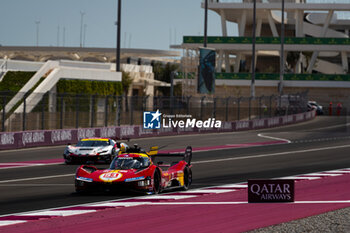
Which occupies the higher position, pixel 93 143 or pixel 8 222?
pixel 8 222

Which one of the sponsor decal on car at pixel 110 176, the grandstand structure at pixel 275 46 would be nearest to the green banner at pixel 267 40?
the grandstand structure at pixel 275 46

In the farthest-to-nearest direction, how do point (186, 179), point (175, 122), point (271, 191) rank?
point (175, 122), point (186, 179), point (271, 191)

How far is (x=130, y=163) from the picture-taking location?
17719mm

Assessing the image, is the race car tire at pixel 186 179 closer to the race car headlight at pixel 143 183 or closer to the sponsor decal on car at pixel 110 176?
the race car headlight at pixel 143 183

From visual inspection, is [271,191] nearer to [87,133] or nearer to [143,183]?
[143,183]

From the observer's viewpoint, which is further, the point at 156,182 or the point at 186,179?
the point at 186,179

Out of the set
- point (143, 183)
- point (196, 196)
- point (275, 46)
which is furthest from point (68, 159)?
point (275, 46)

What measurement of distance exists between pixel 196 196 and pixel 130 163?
5.87 ft

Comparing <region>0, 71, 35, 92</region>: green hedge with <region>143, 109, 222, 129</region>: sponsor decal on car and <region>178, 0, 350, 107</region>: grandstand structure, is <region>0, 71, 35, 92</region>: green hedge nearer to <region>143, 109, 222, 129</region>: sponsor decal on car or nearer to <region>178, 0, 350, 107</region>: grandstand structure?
<region>143, 109, 222, 129</region>: sponsor decal on car

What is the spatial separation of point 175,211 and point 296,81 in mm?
82451

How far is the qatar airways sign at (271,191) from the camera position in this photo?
49.8 ft

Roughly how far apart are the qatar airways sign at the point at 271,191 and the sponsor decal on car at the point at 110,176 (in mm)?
3256

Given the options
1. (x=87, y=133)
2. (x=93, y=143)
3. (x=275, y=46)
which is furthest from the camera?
(x=275, y=46)

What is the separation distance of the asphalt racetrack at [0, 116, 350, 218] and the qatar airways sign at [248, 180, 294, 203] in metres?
3.45
